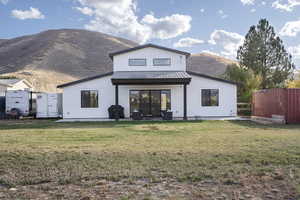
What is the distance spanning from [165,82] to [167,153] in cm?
1055

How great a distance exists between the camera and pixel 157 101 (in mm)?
17797

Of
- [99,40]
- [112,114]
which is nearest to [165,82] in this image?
[112,114]

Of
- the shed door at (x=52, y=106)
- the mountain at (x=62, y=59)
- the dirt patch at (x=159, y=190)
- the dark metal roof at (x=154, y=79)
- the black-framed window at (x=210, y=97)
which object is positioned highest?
the mountain at (x=62, y=59)

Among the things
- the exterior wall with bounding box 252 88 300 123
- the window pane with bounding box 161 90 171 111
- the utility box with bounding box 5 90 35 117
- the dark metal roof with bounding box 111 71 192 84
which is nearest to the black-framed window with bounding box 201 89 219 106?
the dark metal roof with bounding box 111 71 192 84

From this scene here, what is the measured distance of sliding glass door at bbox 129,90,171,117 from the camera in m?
17.7

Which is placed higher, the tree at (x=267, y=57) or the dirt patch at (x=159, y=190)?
the tree at (x=267, y=57)

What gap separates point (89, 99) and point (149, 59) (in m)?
5.71

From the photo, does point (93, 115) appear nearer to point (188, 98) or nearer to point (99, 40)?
point (188, 98)

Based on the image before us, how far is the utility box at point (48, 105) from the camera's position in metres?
18.5

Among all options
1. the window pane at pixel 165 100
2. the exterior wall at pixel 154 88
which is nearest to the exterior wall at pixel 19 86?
the exterior wall at pixel 154 88

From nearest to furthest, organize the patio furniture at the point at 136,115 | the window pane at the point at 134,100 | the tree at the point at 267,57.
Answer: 1. the patio furniture at the point at 136,115
2. the window pane at the point at 134,100
3. the tree at the point at 267,57

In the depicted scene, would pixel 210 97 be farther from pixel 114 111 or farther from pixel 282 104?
pixel 114 111

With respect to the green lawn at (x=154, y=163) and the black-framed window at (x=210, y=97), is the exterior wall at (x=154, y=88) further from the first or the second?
the green lawn at (x=154, y=163)

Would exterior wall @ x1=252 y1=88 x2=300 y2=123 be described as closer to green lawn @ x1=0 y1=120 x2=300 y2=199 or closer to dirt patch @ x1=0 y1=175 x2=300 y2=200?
green lawn @ x1=0 y1=120 x2=300 y2=199
